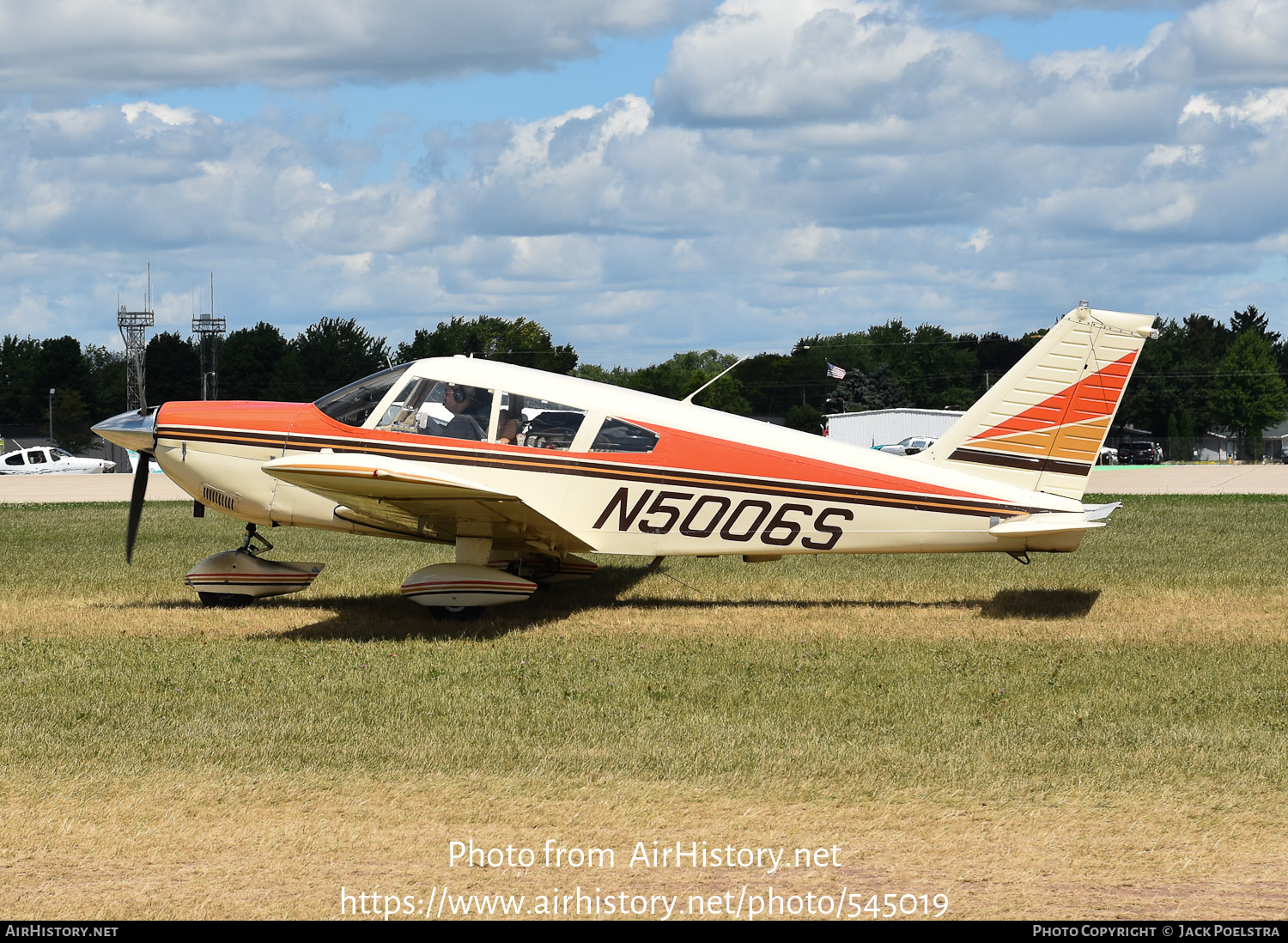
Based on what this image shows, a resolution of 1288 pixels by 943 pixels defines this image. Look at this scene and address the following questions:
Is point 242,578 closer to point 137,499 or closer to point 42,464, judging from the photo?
point 137,499

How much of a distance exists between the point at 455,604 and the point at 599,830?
217 inches

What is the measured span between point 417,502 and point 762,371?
105163 mm

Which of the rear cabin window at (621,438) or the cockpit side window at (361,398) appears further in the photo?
the cockpit side window at (361,398)

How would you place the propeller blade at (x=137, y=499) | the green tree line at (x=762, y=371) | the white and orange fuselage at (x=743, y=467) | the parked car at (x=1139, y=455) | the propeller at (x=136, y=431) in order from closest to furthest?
the white and orange fuselage at (x=743, y=467) < the propeller at (x=136, y=431) < the propeller blade at (x=137, y=499) < the parked car at (x=1139, y=455) < the green tree line at (x=762, y=371)

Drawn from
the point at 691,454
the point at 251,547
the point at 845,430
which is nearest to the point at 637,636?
the point at 691,454

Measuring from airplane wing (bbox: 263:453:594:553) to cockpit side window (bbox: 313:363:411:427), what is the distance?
35cm

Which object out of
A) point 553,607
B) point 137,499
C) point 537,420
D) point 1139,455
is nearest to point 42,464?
point 137,499

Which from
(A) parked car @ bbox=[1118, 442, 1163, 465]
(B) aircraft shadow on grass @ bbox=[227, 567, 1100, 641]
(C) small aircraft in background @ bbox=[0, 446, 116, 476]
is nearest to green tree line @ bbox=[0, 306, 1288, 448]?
(A) parked car @ bbox=[1118, 442, 1163, 465]

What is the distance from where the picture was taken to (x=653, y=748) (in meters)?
6.97

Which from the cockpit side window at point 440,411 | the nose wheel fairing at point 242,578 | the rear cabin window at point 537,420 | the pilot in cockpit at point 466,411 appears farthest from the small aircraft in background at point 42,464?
the rear cabin window at point 537,420

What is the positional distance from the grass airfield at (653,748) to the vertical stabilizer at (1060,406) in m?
1.34

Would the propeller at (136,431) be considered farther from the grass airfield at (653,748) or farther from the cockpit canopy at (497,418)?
the cockpit canopy at (497,418)

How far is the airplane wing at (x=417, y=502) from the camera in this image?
958 cm
